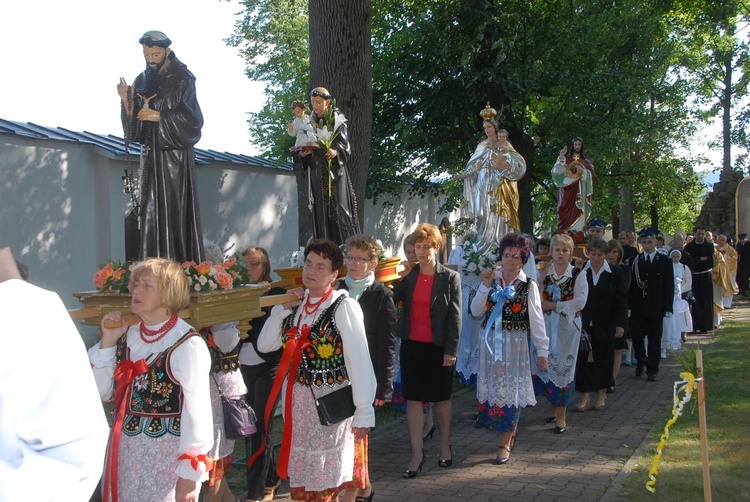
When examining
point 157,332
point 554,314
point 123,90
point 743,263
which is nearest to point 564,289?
point 554,314

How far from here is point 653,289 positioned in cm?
1083

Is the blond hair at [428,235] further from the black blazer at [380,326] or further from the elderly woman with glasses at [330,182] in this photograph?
the black blazer at [380,326]

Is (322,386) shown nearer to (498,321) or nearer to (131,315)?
(131,315)

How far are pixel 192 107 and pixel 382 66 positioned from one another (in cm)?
1497

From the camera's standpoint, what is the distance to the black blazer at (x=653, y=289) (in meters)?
10.8

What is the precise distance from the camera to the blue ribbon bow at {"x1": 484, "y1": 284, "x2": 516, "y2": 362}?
6.74m

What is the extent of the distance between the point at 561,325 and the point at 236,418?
4.65m

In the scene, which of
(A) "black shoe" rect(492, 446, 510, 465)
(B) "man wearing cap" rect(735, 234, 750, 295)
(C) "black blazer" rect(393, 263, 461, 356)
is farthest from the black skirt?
(B) "man wearing cap" rect(735, 234, 750, 295)

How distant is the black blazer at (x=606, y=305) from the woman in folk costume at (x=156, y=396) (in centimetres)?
627

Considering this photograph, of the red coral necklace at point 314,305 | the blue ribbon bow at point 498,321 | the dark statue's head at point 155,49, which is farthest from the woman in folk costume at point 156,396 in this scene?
the blue ribbon bow at point 498,321

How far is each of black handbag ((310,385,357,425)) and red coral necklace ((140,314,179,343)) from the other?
3.54 ft

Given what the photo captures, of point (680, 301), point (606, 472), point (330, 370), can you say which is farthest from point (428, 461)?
point (680, 301)

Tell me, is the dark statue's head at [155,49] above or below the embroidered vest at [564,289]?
above

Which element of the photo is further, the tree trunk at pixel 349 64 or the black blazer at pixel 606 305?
the tree trunk at pixel 349 64
